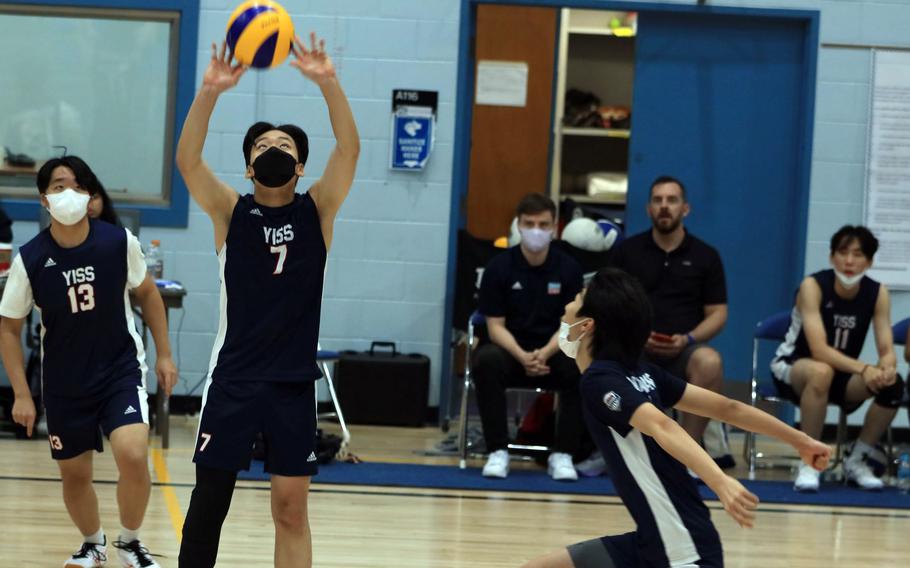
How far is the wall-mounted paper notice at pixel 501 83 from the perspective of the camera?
878 centimetres

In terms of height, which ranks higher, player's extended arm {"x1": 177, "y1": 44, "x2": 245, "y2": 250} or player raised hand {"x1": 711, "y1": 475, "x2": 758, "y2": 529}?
player's extended arm {"x1": 177, "y1": 44, "x2": 245, "y2": 250}

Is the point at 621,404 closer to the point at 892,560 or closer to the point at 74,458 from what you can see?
the point at 74,458

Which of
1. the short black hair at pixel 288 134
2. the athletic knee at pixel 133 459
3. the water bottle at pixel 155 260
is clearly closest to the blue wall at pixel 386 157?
the water bottle at pixel 155 260

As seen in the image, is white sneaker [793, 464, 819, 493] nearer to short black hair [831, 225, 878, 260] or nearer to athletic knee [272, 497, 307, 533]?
short black hair [831, 225, 878, 260]

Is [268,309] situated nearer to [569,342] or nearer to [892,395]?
[569,342]

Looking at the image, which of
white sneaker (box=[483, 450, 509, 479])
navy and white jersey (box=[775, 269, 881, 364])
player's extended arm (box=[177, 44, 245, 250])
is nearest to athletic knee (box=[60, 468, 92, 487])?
player's extended arm (box=[177, 44, 245, 250])

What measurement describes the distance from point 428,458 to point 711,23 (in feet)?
11.1

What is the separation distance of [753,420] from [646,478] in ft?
1.01

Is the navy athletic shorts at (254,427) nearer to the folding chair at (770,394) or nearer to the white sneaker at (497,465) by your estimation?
the white sneaker at (497,465)

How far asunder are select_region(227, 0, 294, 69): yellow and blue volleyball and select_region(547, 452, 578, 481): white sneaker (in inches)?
136

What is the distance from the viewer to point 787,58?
8.39 m

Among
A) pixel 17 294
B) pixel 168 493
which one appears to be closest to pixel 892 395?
pixel 168 493

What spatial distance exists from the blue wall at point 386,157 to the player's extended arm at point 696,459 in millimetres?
5165

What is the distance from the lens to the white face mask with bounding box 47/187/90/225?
4.54 meters
